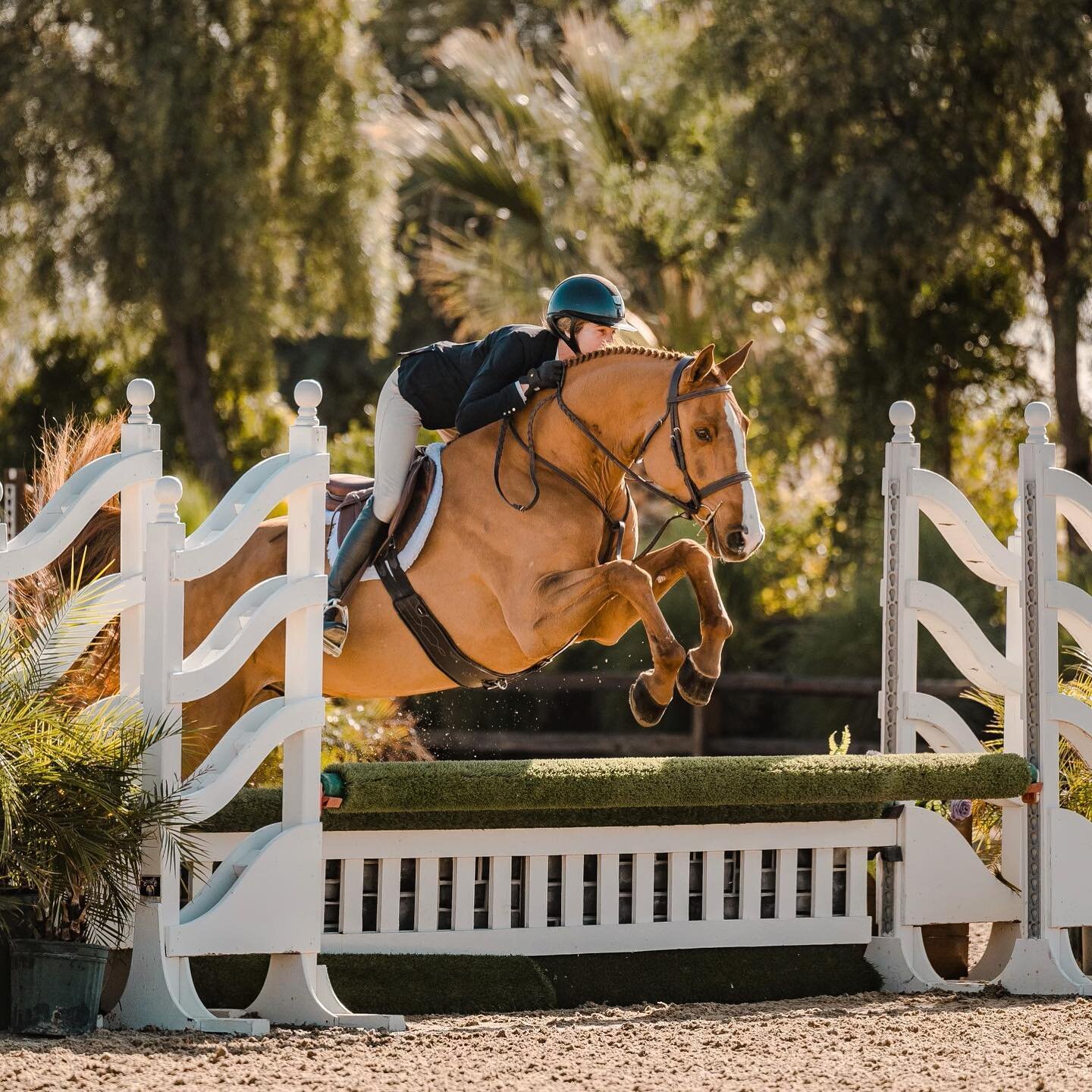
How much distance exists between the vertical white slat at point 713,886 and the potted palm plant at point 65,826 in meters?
1.66

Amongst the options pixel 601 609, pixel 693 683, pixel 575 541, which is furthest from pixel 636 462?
pixel 693 683

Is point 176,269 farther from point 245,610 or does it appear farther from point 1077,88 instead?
point 245,610

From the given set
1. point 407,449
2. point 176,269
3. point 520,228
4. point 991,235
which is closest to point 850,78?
point 991,235

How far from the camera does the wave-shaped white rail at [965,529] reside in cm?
525

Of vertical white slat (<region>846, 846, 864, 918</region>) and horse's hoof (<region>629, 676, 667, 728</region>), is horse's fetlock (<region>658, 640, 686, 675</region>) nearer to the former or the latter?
horse's hoof (<region>629, 676, 667, 728</region>)

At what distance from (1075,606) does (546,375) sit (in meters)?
A: 1.83

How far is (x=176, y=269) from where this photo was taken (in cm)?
1445

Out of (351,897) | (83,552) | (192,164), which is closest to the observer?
(351,897)

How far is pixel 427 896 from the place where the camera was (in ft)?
15.0

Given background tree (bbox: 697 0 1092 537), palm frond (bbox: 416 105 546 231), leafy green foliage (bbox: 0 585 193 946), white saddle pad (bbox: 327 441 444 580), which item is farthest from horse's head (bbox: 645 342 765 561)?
palm frond (bbox: 416 105 546 231)

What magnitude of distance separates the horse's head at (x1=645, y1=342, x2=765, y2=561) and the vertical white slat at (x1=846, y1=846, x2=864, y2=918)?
1.11 meters

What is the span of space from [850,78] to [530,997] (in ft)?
30.9

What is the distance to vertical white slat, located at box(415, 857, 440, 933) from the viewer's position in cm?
456

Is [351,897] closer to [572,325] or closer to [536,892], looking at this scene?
[536,892]
